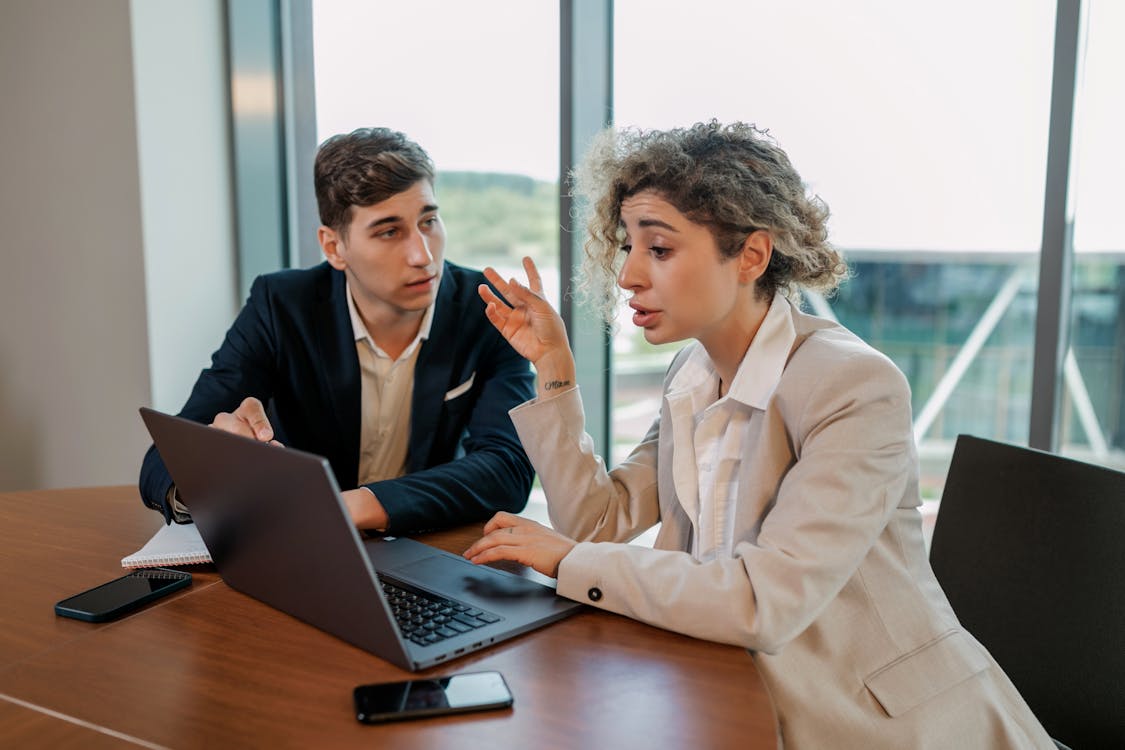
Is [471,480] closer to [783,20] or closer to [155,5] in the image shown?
[783,20]

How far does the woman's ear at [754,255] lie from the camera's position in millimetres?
1436

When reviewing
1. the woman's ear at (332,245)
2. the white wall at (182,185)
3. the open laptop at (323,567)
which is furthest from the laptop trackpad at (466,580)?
the white wall at (182,185)

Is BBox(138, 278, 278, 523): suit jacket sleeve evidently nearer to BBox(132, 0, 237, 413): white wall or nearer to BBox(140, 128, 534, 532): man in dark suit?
BBox(140, 128, 534, 532): man in dark suit

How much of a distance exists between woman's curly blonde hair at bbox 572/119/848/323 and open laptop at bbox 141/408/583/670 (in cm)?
58

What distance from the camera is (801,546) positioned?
1.15 m

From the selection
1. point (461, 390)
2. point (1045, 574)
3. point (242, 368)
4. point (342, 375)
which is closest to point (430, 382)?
point (461, 390)

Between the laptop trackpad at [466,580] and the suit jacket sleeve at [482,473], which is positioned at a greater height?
the suit jacket sleeve at [482,473]

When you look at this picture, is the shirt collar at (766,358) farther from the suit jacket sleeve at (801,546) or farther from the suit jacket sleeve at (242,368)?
the suit jacket sleeve at (242,368)

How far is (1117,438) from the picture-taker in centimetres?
253

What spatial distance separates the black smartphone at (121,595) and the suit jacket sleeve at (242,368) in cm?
57

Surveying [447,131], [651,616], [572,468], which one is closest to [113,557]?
[572,468]

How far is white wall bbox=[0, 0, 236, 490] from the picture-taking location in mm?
2854

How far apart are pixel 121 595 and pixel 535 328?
75 cm

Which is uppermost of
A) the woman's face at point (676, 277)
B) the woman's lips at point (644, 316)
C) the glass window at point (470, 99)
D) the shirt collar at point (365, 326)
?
the glass window at point (470, 99)
